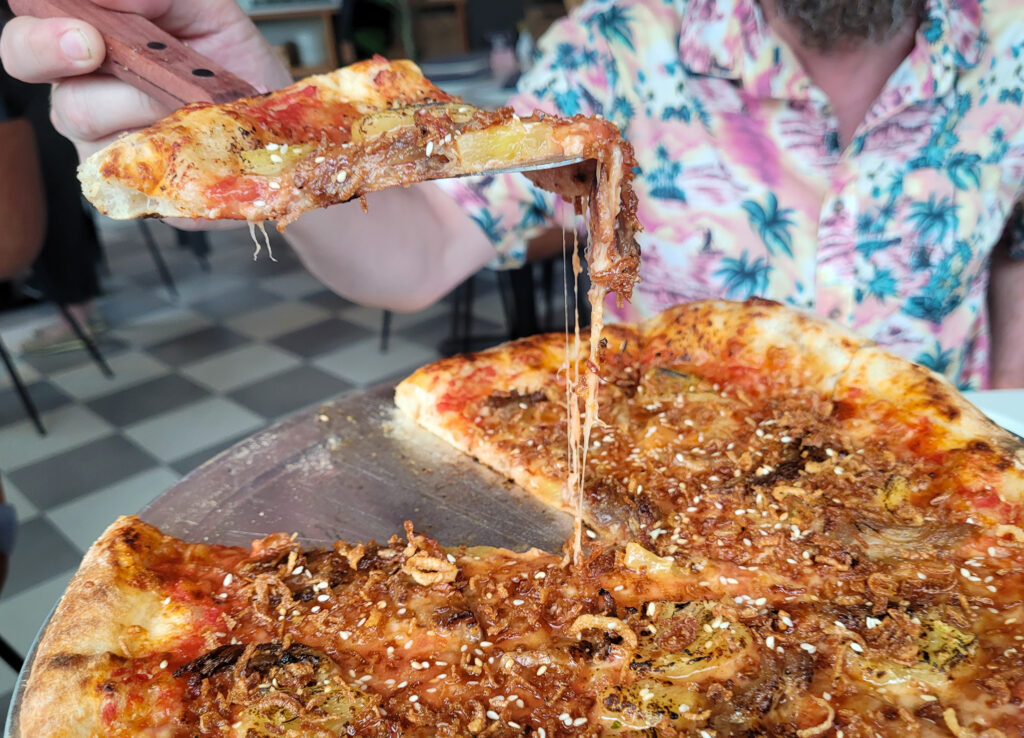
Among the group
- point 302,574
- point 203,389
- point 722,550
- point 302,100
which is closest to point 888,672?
point 722,550

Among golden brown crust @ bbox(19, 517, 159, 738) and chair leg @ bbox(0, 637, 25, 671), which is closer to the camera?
golden brown crust @ bbox(19, 517, 159, 738)

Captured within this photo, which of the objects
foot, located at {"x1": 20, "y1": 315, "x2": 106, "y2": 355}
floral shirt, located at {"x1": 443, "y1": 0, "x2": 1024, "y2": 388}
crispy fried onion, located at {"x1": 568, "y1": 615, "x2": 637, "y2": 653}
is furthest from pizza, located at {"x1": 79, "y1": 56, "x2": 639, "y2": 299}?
foot, located at {"x1": 20, "y1": 315, "x2": 106, "y2": 355}

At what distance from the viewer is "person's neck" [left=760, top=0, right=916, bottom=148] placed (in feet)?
6.86

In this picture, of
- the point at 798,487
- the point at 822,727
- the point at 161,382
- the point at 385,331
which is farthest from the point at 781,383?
the point at 161,382

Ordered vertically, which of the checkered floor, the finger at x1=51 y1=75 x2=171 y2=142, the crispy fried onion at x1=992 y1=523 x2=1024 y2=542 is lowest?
the checkered floor

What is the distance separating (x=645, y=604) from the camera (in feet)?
4.67

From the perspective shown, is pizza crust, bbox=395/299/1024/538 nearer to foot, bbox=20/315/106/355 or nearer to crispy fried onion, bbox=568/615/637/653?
crispy fried onion, bbox=568/615/637/653

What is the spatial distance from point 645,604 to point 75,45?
4.33 feet

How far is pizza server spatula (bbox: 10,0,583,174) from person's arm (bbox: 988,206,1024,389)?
5.61 feet

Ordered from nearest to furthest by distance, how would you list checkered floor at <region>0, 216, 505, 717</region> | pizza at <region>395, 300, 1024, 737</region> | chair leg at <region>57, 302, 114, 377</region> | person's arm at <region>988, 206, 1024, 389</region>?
pizza at <region>395, 300, 1024, 737</region>, person's arm at <region>988, 206, 1024, 389</region>, checkered floor at <region>0, 216, 505, 717</region>, chair leg at <region>57, 302, 114, 377</region>

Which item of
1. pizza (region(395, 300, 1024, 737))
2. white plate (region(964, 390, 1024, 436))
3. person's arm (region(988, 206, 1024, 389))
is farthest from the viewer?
person's arm (region(988, 206, 1024, 389))

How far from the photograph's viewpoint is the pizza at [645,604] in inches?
48.4

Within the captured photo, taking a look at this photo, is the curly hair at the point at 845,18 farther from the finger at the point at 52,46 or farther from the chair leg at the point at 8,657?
the chair leg at the point at 8,657

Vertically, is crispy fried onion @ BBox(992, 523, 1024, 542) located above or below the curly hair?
below
